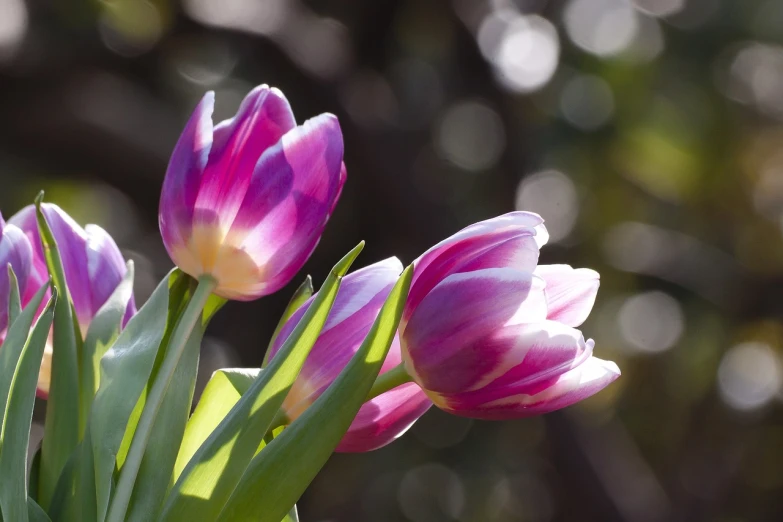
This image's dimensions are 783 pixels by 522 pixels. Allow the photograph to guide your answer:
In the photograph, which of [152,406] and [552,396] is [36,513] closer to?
[152,406]

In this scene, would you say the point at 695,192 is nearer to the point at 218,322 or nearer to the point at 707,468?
the point at 707,468

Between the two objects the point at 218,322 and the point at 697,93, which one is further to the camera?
the point at 697,93

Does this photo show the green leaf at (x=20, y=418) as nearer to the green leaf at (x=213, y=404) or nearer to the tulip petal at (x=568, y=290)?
the green leaf at (x=213, y=404)

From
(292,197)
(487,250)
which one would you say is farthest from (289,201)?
(487,250)

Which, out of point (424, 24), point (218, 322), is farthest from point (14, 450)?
point (424, 24)

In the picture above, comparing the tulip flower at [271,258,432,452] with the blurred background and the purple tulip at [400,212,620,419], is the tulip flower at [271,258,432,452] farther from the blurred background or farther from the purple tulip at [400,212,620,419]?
the blurred background

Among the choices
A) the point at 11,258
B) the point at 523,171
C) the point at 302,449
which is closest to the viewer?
the point at 302,449

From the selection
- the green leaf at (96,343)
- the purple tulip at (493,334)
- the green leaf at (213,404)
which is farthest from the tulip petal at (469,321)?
the green leaf at (96,343)
